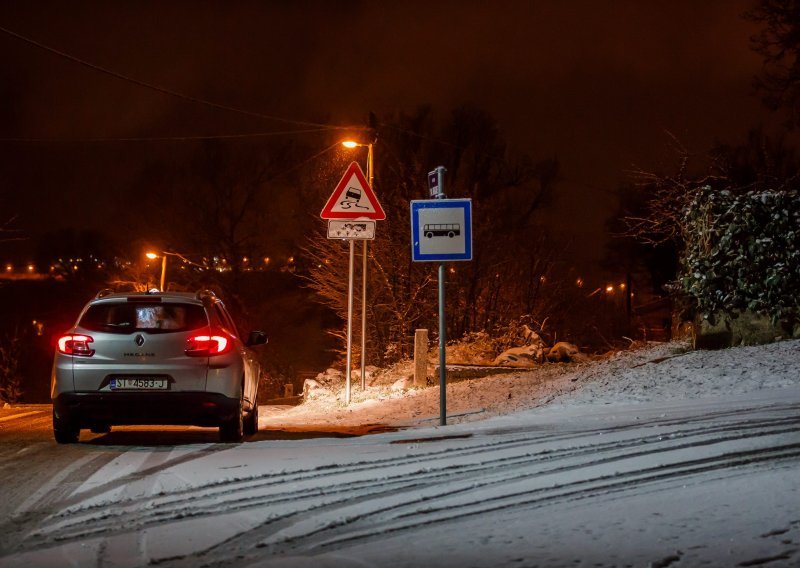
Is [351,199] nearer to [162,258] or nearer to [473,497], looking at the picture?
[473,497]

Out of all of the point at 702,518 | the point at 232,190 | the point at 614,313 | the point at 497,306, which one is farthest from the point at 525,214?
the point at 702,518

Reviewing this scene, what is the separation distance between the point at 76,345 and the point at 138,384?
746 millimetres

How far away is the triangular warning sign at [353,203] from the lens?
49.9ft

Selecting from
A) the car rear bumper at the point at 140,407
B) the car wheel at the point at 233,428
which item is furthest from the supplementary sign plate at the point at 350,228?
the car rear bumper at the point at 140,407

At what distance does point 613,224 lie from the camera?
139 ft

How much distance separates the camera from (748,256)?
15133mm

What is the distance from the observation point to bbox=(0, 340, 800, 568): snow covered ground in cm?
511

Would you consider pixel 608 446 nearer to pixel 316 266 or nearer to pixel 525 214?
pixel 316 266

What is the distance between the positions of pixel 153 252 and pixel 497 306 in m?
17.5

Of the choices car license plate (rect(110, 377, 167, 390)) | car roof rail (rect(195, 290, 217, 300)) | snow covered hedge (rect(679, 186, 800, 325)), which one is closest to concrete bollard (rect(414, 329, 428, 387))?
snow covered hedge (rect(679, 186, 800, 325))

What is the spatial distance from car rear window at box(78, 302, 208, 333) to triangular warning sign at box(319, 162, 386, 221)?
5.69 m

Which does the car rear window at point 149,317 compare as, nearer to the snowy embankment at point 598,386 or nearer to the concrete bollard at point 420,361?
the snowy embankment at point 598,386

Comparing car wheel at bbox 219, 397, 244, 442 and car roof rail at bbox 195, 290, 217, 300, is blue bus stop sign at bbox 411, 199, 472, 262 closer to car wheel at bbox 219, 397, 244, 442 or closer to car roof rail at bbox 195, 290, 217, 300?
car roof rail at bbox 195, 290, 217, 300

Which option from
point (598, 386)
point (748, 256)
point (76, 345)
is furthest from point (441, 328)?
point (748, 256)
